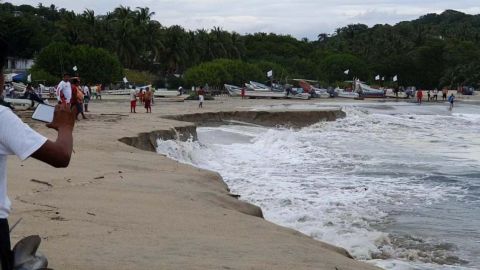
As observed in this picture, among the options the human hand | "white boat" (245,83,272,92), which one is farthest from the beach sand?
"white boat" (245,83,272,92)

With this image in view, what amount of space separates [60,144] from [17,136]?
20 centimetres

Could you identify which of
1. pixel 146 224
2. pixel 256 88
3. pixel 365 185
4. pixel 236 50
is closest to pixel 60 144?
pixel 146 224

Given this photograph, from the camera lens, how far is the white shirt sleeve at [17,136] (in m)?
2.89

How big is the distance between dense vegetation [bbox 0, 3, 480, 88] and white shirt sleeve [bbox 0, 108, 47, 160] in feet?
170

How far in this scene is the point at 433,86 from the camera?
375 feet

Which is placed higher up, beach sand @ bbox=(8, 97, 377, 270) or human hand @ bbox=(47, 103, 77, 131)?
human hand @ bbox=(47, 103, 77, 131)

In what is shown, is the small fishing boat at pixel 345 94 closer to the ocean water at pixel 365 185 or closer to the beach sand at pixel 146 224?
the ocean water at pixel 365 185

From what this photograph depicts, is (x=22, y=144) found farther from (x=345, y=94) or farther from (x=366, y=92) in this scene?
(x=366, y=92)

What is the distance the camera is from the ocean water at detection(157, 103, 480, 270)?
949cm

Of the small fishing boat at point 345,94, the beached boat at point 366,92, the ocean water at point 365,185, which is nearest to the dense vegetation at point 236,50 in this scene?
the small fishing boat at point 345,94

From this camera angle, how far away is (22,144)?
289cm

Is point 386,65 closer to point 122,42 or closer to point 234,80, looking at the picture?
point 234,80

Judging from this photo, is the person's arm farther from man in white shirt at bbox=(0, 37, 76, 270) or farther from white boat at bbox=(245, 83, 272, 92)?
white boat at bbox=(245, 83, 272, 92)

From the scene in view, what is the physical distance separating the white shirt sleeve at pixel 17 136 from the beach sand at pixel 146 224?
8.06 ft
